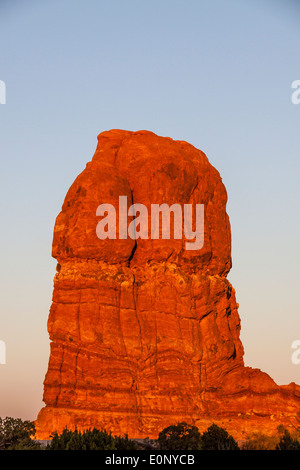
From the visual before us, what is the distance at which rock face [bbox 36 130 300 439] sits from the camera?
72.9 metres

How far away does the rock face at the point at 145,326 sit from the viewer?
72938 mm

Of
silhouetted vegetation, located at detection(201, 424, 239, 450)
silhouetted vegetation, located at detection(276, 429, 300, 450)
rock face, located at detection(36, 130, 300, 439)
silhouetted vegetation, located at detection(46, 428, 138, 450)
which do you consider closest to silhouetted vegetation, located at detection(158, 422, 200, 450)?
silhouetted vegetation, located at detection(201, 424, 239, 450)

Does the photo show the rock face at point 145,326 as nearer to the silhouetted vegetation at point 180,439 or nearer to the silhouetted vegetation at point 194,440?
the silhouetted vegetation at point 180,439

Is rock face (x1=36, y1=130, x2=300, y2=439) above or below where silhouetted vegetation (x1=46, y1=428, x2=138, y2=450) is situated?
above

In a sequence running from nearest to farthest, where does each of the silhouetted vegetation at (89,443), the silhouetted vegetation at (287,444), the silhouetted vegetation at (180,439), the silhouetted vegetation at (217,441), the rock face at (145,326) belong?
1. the silhouetted vegetation at (89,443)
2. the silhouetted vegetation at (287,444)
3. the silhouetted vegetation at (217,441)
4. the silhouetted vegetation at (180,439)
5. the rock face at (145,326)

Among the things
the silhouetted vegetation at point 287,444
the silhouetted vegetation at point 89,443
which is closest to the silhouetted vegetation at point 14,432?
the silhouetted vegetation at point 89,443

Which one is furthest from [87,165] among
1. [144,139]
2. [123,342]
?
[123,342]

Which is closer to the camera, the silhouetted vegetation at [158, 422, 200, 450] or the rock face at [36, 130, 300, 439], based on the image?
the silhouetted vegetation at [158, 422, 200, 450]

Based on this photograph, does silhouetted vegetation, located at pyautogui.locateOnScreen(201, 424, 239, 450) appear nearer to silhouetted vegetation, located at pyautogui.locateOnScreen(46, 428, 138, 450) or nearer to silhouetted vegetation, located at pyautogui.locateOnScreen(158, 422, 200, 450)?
silhouetted vegetation, located at pyautogui.locateOnScreen(158, 422, 200, 450)

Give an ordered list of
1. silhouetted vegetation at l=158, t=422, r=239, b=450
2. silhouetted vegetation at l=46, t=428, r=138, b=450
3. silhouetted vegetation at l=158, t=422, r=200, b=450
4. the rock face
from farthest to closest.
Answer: the rock face
silhouetted vegetation at l=158, t=422, r=200, b=450
silhouetted vegetation at l=158, t=422, r=239, b=450
silhouetted vegetation at l=46, t=428, r=138, b=450

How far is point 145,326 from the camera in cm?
7650

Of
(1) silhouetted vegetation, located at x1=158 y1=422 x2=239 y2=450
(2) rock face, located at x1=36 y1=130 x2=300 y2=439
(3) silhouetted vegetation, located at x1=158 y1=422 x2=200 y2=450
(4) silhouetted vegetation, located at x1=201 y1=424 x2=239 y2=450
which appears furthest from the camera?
(2) rock face, located at x1=36 y1=130 x2=300 y2=439

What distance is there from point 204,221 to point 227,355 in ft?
37.8
